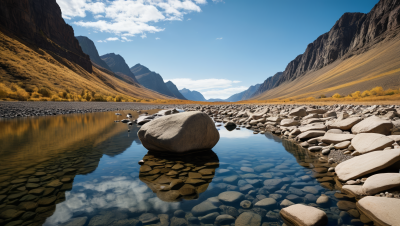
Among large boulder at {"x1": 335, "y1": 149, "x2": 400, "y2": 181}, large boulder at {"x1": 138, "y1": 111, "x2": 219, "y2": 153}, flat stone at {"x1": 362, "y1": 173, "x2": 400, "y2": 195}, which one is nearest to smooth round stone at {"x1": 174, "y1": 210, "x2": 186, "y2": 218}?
large boulder at {"x1": 138, "y1": 111, "x2": 219, "y2": 153}

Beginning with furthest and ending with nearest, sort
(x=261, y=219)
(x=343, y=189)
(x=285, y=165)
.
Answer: (x=285, y=165) < (x=343, y=189) < (x=261, y=219)

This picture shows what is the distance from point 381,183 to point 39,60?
7983 centimetres

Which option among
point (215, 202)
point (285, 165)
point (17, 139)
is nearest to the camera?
point (215, 202)

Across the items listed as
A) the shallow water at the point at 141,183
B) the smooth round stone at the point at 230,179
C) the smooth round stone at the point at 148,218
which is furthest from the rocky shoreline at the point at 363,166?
the smooth round stone at the point at 148,218

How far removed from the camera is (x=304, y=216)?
94.8 inches

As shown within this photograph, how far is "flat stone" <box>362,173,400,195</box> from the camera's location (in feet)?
9.16

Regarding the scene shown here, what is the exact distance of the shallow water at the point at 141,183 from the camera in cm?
262

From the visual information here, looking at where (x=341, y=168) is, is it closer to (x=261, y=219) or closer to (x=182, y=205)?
(x=261, y=219)

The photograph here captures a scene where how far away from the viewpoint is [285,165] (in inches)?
185

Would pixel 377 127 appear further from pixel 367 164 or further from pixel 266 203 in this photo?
pixel 266 203

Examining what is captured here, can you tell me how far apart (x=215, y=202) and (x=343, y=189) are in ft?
7.59

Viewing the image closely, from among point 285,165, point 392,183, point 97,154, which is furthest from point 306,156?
point 97,154

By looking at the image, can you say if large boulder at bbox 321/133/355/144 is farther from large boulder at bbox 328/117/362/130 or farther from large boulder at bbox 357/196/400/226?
large boulder at bbox 357/196/400/226

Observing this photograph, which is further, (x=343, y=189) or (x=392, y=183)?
(x=343, y=189)
